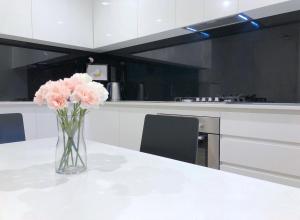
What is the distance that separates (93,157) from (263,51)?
1.96 meters

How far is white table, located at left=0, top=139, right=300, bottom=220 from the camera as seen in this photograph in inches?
22.4

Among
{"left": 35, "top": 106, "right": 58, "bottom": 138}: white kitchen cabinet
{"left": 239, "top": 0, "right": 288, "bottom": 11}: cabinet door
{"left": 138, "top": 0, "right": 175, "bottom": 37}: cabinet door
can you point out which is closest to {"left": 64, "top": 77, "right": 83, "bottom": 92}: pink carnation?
{"left": 239, "top": 0, "right": 288, "bottom": 11}: cabinet door

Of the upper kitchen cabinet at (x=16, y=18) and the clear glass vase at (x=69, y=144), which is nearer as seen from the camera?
the clear glass vase at (x=69, y=144)

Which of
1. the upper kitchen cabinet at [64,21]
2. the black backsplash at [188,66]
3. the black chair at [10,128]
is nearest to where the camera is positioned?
the black chair at [10,128]

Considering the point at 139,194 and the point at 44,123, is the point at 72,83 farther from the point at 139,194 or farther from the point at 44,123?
the point at 44,123

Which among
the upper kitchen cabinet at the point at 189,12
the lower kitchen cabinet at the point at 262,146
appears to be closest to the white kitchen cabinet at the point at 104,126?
the upper kitchen cabinet at the point at 189,12

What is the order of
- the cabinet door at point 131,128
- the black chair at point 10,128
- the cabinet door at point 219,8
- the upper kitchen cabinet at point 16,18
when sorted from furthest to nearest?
the cabinet door at point 131,128
the upper kitchen cabinet at point 16,18
the cabinet door at point 219,8
the black chair at point 10,128

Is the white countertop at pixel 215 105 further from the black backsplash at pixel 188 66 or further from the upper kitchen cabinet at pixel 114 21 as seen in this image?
the upper kitchen cabinet at pixel 114 21

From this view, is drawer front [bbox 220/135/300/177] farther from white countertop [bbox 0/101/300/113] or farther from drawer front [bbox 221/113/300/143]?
white countertop [bbox 0/101/300/113]

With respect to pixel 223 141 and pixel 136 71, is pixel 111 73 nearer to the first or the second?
pixel 136 71

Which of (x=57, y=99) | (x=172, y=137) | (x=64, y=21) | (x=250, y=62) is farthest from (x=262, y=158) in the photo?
(x=64, y=21)

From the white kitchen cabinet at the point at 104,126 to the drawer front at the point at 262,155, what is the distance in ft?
4.64

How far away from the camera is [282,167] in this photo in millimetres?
1723

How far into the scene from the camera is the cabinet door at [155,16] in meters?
2.55
